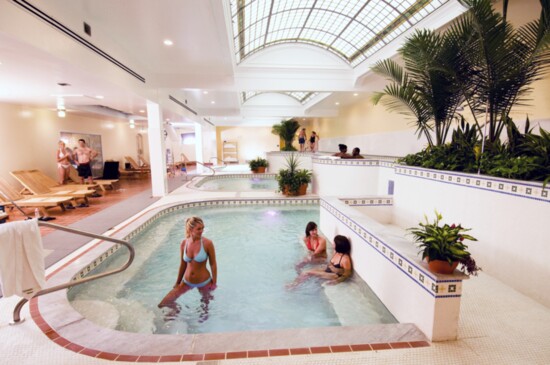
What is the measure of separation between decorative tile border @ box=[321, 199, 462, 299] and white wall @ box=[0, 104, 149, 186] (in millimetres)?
9361

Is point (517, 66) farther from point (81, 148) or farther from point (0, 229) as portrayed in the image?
point (81, 148)

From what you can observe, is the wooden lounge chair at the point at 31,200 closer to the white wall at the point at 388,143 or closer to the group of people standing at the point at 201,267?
the group of people standing at the point at 201,267

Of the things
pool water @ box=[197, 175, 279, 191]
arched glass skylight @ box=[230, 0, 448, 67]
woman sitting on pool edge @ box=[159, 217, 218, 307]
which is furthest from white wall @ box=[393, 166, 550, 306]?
pool water @ box=[197, 175, 279, 191]

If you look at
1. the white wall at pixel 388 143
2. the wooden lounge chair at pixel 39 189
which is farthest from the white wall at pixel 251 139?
the wooden lounge chair at pixel 39 189

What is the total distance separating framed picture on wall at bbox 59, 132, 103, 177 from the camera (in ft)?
33.6

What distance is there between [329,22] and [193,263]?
989 centimetres

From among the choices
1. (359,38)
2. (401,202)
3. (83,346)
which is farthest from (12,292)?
(359,38)

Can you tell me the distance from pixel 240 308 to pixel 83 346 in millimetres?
1540

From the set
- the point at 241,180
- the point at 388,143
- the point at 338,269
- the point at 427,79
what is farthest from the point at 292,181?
the point at 241,180

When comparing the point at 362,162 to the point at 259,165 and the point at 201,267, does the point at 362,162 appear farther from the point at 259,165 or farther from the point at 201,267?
the point at 259,165

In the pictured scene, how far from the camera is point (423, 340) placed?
1.91m

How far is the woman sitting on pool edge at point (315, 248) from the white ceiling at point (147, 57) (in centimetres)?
358

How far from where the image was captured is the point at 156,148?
25.6 ft

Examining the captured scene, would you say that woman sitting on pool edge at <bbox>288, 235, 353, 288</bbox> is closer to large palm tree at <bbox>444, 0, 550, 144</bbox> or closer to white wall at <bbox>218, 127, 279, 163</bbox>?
large palm tree at <bbox>444, 0, 550, 144</bbox>
